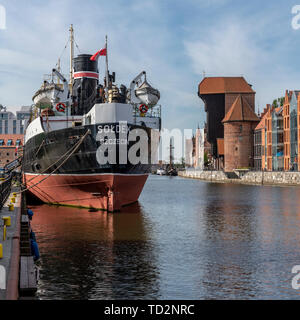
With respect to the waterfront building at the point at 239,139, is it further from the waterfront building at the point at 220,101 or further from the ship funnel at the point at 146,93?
the ship funnel at the point at 146,93

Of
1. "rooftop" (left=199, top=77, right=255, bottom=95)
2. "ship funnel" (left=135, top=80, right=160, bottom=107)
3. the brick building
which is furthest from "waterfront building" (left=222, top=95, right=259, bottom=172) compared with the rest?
"ship funnel" (left=135, top=80, right=160, bottom=107)

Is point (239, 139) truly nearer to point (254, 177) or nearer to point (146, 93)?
point (254, 177)

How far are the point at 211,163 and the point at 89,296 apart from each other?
13575 centimetres

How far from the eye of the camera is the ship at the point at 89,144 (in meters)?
30.0

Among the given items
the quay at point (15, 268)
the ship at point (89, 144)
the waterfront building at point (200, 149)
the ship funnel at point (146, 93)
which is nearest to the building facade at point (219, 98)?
the waterfront building at point (200, 149)

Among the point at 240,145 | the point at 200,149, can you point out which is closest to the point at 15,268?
the point at 240,145

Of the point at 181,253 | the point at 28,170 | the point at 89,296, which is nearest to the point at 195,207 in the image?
the point at 28,170

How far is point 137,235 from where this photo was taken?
23.1 meters

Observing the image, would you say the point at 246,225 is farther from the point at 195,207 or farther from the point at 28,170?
the point at 28,170

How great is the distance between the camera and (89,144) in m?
30.2

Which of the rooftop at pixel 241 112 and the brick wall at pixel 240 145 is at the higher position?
the rooftop at pixel 241 112

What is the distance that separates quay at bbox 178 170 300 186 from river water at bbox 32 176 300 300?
47099 mm

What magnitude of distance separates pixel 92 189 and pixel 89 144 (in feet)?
10.2

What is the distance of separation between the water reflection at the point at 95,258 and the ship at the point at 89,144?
275 centimetres
